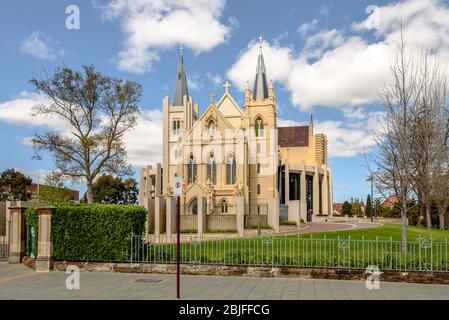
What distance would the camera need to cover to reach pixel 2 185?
6475 centimetres

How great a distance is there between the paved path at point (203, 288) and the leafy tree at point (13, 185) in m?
55.4

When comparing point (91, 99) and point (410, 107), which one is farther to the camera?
point (91, 99)

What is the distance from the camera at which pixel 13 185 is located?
6456 cm

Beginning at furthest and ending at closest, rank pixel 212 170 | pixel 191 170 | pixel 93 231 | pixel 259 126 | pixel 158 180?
pixel 158 180 < pixel 259 126 < pixel 191 170 < pixel 212 170 < pixel 93 231

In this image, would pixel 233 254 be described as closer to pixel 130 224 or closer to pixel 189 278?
pixel 189 278

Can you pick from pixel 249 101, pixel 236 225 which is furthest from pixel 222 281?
pixel 249 101

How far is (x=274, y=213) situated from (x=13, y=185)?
4576cm

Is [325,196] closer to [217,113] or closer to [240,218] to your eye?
[217,113]

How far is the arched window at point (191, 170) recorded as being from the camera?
5228 cm

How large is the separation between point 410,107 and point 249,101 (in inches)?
1580

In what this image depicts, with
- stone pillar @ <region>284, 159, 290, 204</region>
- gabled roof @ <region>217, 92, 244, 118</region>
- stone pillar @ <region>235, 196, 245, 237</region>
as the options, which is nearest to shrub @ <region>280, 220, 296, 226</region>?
stone pillar @ <region>235, 196, 245, 237</region>

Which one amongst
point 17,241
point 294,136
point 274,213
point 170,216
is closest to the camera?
point 17,241

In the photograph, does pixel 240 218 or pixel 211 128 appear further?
pixel 211 128

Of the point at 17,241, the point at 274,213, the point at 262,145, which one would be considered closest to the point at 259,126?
the point at 262,145
